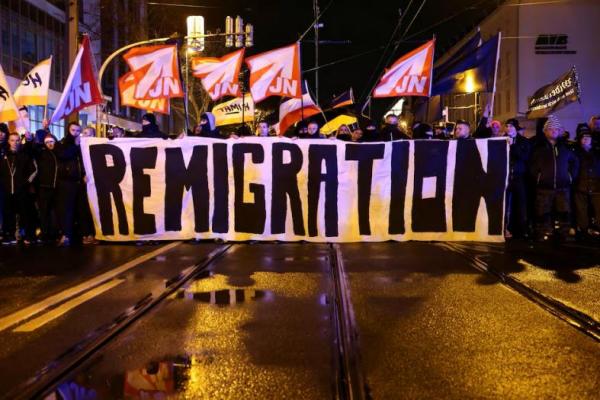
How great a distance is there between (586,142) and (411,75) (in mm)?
3469

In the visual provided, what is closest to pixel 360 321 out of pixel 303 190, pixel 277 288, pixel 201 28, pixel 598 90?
pixel 277 288

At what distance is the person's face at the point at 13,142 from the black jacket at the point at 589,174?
29.4 feet

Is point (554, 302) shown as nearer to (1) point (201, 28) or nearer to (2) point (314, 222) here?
(2) point (314, 222)

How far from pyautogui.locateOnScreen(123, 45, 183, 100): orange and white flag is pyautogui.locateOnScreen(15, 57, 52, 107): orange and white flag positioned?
1.90 metres

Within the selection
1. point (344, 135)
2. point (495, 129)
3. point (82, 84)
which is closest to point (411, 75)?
point (344, 135)

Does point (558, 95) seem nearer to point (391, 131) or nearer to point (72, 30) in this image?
point (391, 131)

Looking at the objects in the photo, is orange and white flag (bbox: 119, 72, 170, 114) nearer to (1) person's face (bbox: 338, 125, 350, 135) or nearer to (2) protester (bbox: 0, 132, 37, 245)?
(2) protester (bbox: 0, 132, 37, 245)

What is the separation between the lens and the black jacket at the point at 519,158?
10.7 meters

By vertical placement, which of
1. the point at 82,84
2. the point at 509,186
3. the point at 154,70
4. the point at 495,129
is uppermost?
the point at 154,70

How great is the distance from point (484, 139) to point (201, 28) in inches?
837

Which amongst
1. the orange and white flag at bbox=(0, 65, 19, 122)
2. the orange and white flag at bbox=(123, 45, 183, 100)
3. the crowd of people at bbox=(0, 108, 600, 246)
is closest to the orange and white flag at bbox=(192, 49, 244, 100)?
the orange and white flag at bbox=(123, 45, 183, 100)

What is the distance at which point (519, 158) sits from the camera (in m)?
10.7

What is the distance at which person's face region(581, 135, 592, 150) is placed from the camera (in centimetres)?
1081

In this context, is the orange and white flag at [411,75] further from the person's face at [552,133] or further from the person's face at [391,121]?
the person's face at [552,133]
